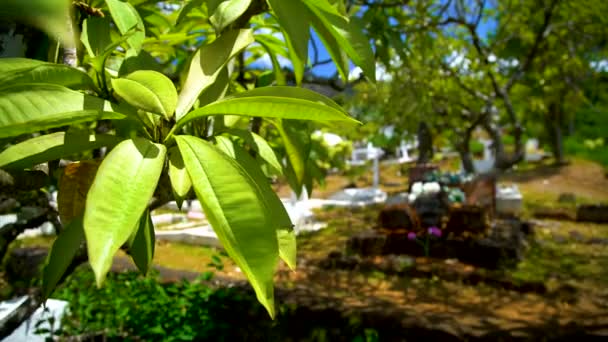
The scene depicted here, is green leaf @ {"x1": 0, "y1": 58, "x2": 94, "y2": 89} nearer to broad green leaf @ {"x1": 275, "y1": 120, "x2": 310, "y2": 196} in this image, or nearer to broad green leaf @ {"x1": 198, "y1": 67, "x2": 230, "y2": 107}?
broad green leaf @ {"x1": 198, "y1": 67, "x2": 230, "y2": 107}

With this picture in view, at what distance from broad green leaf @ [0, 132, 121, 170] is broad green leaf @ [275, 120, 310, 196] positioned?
37 centimetres

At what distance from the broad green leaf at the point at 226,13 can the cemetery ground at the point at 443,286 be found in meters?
1.17

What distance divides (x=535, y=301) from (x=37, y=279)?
3134 mm

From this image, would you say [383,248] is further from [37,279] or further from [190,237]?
[37,279]

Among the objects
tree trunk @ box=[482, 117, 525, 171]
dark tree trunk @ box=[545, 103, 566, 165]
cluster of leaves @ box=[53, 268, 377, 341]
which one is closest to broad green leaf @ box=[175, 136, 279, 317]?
cluster of leaves @ box=[53, 268, 377, 341]

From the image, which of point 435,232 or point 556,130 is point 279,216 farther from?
point 556,130

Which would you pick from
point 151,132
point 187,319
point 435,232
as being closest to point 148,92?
point 151,132

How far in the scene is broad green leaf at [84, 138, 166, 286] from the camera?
380mm

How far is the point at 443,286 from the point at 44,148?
11.4ft

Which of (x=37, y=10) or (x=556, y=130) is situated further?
(x=556, y=130)

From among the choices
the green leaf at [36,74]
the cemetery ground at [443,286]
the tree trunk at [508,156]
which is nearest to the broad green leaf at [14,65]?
the green leaf at [36,74]

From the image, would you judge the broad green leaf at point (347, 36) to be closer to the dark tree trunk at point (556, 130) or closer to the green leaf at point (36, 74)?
the green leaf at point (36, 74)

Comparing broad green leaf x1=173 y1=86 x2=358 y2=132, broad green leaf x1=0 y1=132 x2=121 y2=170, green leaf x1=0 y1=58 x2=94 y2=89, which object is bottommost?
broad green leaf x1=0 y1=132 x2=121 y2=170

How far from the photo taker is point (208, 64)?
1.98 ft
